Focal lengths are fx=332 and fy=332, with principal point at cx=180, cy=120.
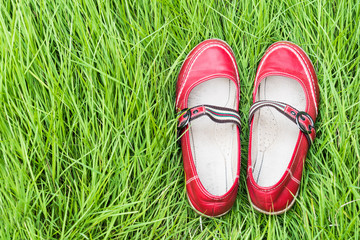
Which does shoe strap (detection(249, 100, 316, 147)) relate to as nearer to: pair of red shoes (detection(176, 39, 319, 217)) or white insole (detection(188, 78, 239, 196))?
pair of red shoes (detection(176, 39, 319, 217))

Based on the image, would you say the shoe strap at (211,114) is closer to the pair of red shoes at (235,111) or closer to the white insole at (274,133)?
the pair of red shoes at (235,111)

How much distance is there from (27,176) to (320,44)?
109cm

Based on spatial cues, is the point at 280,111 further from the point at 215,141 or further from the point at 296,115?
the point at 215,141

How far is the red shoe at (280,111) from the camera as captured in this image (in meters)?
1.14

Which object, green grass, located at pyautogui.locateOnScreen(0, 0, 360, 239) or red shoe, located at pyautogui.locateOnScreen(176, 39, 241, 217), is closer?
green grass, located at pyautogui.locateOnScreen(0, 0, 360, 239)

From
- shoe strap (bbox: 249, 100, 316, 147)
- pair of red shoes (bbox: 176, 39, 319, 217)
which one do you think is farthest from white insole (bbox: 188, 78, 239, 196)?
shoe strap (bbox: 249, 100, 316, 147)

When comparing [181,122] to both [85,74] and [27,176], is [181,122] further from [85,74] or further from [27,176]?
[27,176]

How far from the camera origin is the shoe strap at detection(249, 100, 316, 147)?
1.12 m

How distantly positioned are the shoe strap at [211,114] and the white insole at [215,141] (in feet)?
0.25

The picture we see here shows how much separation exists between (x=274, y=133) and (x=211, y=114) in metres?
0.26

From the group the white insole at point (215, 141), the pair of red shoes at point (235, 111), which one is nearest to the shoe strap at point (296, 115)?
the pair of red shoes at point (235, 111)

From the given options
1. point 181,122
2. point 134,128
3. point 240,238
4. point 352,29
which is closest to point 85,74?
point 134,128

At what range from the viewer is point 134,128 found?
107cm

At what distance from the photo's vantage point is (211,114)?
1.16 meters
